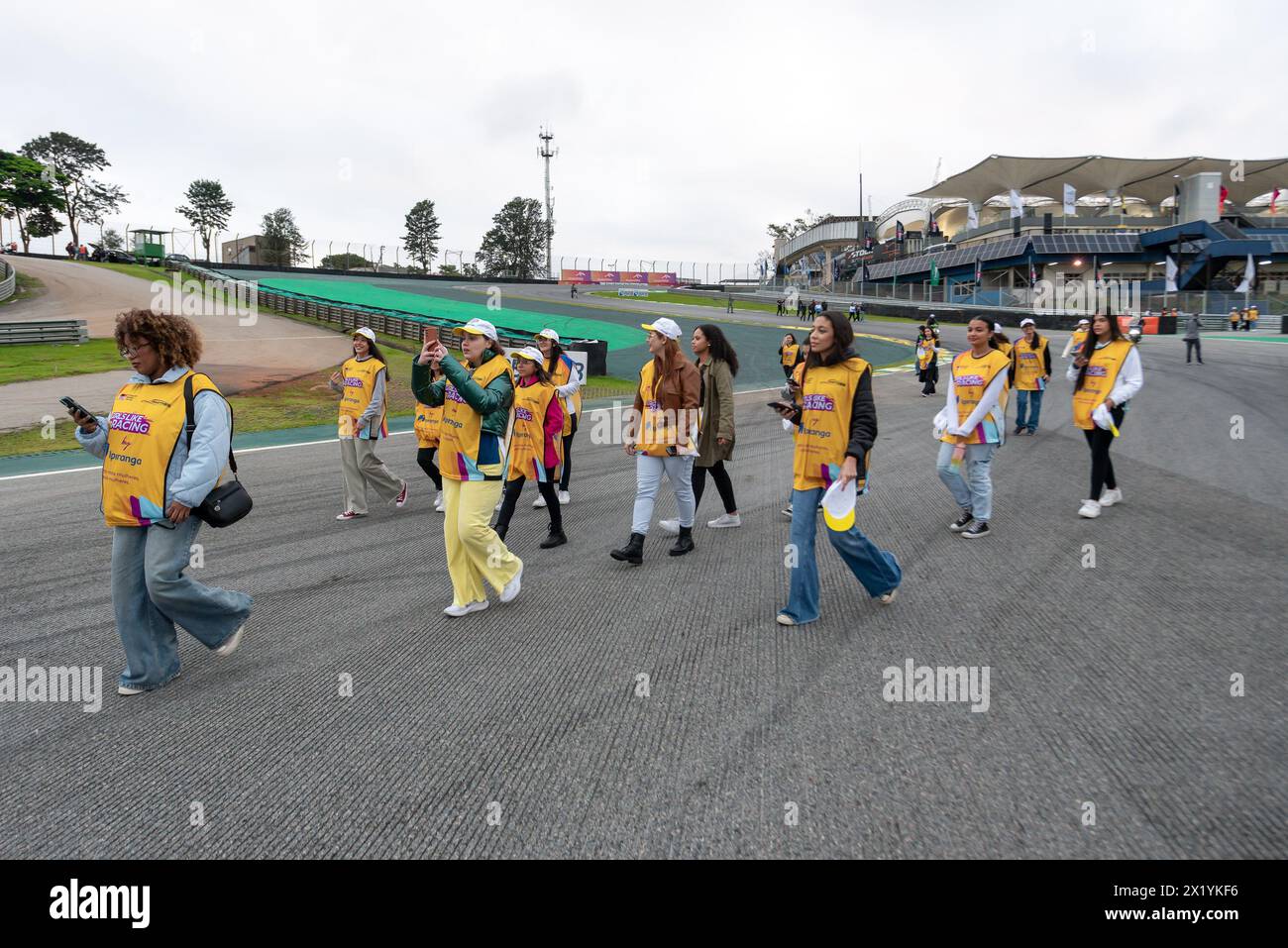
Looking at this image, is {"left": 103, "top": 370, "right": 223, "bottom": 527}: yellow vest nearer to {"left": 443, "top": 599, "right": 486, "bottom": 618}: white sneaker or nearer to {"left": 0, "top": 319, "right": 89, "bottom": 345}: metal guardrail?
{"left": 443, "top": 599, "right": 486, "bottom": 618}: white sneaker

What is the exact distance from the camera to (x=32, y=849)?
2.78 metres

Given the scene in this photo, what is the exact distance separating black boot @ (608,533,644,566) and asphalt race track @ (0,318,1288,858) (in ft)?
0.58

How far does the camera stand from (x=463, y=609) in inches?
204

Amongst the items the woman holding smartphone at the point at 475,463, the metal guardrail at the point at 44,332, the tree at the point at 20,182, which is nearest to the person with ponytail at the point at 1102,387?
the woman holding smartphone at the point at 475,463

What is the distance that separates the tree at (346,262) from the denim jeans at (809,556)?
305 feet

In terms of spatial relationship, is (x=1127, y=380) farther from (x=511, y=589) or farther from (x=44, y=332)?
(x=44, y=332)

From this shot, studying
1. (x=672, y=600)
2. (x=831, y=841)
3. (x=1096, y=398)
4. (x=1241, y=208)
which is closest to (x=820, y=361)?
(x=672, y=600)

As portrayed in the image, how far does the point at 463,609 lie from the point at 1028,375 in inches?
426

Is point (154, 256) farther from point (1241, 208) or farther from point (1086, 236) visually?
point (1241, 208)

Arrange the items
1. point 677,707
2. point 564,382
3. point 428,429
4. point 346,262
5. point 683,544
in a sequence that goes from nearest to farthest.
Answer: point 677,707 < point 683,544 < point 428,429 < point 564,382 < point 346,262

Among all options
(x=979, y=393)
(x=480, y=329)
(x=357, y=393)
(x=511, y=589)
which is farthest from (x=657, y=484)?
(x=357, y=393)

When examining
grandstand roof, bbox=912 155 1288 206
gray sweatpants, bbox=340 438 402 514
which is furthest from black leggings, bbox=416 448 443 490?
grandstand roof, bbox=912 155 1288 206

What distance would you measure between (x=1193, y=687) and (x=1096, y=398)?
434 cm

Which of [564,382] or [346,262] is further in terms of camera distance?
[346,262]
